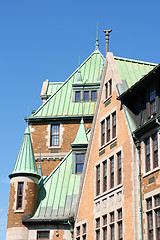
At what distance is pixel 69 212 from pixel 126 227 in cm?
971

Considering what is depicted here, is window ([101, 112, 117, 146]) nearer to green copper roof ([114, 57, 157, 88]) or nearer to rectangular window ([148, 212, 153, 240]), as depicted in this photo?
green copper roof ([114, 57, 157, 88])

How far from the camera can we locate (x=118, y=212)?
31344 mm

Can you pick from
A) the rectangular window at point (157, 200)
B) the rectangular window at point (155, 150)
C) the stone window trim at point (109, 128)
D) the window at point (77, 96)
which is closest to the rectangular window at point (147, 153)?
the rectangular window at point (155, 150)

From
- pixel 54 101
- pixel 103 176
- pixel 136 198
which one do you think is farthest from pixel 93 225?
pixel 54 101

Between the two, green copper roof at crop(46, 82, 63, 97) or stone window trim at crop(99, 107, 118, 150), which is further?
green copper roof at crop(46, 82, 63, 97)

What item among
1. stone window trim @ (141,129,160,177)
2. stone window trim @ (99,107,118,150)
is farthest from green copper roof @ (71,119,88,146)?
stone window trim @ (141,129,160,177)

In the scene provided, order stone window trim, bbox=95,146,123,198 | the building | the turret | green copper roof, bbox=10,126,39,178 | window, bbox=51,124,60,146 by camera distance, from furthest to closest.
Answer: window, bbox=51,124,60,146 → green copper roof, bbox=10,126,39,178 → the turret → stone window trim, bbox=95,146,123,198 → the building

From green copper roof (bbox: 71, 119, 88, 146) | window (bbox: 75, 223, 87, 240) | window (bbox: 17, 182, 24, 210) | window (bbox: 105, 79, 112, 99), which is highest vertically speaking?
window (bbox: 105, 79, 112, 99)

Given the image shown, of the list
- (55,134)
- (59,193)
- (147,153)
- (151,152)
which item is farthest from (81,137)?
(151,152)

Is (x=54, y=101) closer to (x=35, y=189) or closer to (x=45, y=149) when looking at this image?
(x=45, y=149)

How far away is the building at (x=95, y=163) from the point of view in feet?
95.7

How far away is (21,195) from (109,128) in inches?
353

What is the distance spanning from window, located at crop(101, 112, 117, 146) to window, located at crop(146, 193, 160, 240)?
6935 millimetres

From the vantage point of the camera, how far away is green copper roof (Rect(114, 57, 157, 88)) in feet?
116
